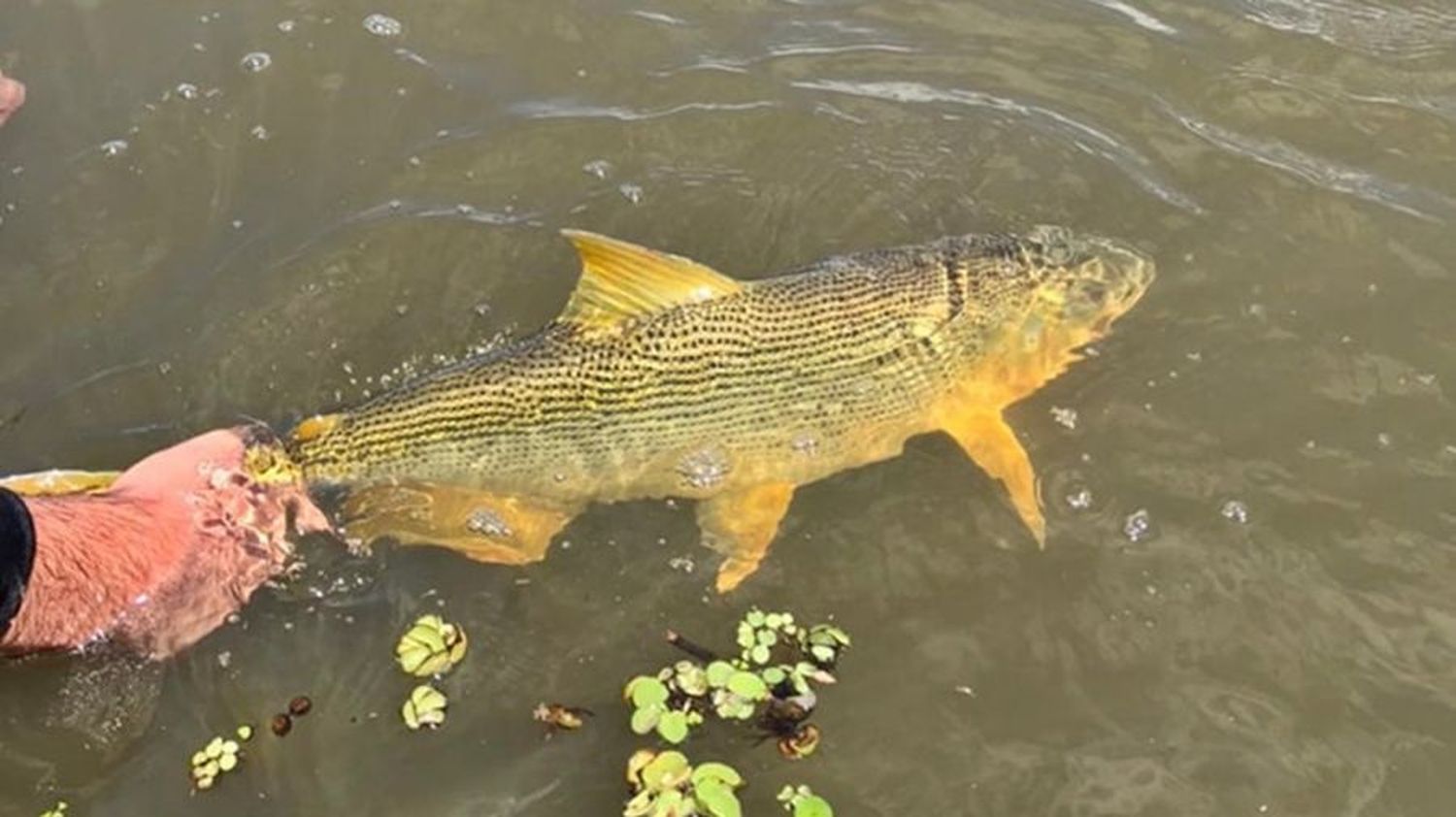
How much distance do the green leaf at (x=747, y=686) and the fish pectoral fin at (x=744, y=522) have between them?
571 mm

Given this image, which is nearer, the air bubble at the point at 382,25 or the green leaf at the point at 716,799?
the green leaf at the point at 716,799

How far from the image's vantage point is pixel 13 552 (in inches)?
158

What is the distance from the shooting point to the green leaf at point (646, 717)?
4184 millimetres

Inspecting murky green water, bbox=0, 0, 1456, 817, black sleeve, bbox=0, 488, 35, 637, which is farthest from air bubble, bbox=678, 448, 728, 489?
black sleeve, bbox=0, 488, 35, 637

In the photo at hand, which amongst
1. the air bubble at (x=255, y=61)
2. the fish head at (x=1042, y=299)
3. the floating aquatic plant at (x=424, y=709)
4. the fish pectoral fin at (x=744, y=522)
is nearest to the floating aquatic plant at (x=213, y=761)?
the floating aquatic plant at (x=424, y=709)

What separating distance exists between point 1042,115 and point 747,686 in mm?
3173

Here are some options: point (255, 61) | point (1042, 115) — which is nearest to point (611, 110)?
point (255, 61)

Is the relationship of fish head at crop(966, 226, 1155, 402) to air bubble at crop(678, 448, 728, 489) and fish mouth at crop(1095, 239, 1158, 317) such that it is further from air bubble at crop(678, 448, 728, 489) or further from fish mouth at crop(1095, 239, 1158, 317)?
air bubble at crop(678, 448, 728, 489)

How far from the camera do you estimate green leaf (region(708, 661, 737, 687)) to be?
4227 millimetres

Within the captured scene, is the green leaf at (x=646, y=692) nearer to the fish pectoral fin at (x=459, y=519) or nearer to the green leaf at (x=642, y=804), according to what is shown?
the green leaf at (x=642, y=804)

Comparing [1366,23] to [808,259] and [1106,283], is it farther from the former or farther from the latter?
[808,259]

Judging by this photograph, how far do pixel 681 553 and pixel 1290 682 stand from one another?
1916 millimetres

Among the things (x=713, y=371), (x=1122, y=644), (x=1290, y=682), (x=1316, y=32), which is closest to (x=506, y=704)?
(x=713, y=371)

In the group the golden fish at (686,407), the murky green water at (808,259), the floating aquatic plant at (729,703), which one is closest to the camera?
the floating aquatic plant at (729,703)
